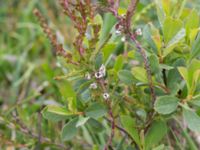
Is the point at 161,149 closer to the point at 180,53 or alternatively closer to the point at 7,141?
the point at 180,53

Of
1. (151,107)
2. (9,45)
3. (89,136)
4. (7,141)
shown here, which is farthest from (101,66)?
(9,45)

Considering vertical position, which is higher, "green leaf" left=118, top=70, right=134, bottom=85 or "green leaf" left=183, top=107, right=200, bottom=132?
"green leaf" left=118, top=70, right=134, bottom=85

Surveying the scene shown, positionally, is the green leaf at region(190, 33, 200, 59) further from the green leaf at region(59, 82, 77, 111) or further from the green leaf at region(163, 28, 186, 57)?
the green leaf at region(59, 82, 77, 111)

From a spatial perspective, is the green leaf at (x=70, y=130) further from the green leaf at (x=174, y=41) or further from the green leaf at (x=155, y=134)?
the green leaf at (x=174, y=41)

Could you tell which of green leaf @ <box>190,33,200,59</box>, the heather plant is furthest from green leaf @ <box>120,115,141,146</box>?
green leaf @ <box>190,33,200,59</box>

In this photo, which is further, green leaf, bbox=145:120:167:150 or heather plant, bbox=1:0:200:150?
green leaf, bbox=145:120:167:150

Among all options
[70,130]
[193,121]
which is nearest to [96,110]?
[70,130]
